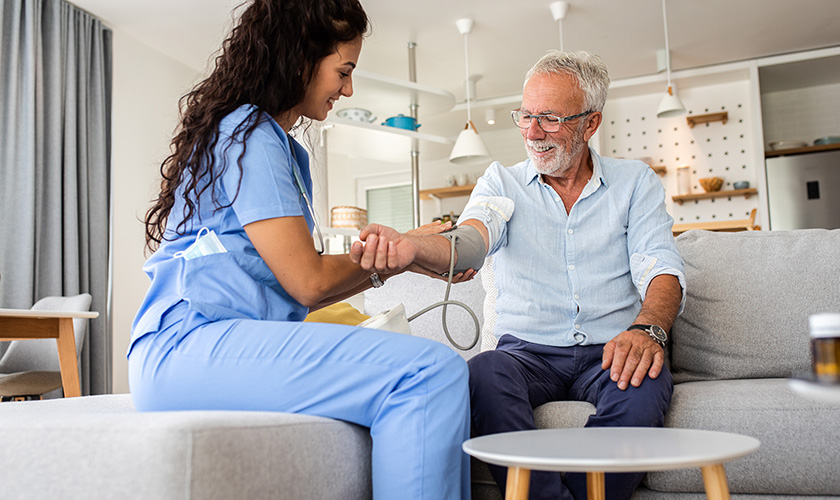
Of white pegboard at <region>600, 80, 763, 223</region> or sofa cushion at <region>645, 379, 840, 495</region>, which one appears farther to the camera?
white pegboard at <region>600, 80, 763, 223</region>

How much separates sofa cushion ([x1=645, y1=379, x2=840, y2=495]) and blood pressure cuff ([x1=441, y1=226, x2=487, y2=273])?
529mm

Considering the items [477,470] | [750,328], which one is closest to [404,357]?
[477,470]

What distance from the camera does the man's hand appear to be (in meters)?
1.32

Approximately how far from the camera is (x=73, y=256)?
4.19 meters

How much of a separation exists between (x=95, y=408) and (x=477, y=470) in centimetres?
78

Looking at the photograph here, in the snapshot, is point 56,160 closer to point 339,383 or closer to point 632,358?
point 339,383

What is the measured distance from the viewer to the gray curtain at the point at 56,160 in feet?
12.6

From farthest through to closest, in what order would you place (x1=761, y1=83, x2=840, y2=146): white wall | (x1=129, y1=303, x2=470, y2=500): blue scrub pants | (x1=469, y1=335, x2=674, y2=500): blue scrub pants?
1. (x1=761, y1=83, x2=840, y2=146): white wall
2. (x1=469, y1=335, x2=674, y2=500): blue scrub pants
3. (x1=129, y1=303, x2=470, y2=500): blue scrub pants

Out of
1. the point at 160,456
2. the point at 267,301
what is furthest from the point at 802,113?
the point at 160,456

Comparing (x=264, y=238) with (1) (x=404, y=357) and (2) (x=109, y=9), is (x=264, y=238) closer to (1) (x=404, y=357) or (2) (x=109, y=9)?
(1) (x=404, y=357)

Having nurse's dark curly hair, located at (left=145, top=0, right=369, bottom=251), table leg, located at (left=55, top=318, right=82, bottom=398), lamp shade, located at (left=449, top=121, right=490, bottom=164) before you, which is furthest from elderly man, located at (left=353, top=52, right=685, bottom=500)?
lamp shade, located at (left=449, top=121, right=490, bottom=164)

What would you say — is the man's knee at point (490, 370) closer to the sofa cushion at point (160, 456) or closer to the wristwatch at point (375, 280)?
the wristwatch at point (375, 280)

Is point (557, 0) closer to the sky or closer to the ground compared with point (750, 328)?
closer to the sky

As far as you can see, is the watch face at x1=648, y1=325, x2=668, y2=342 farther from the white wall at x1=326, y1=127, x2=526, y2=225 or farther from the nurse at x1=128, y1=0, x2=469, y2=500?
the white wall at x1=326, y1=127, x2=526, y2=225
